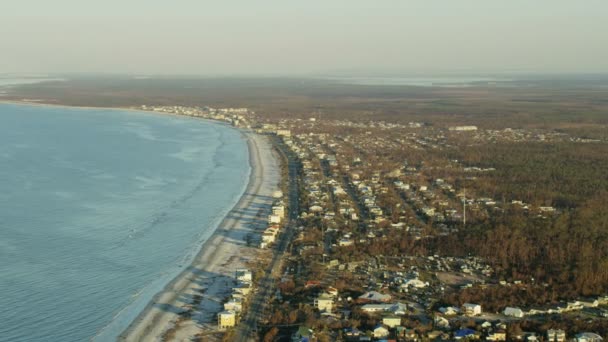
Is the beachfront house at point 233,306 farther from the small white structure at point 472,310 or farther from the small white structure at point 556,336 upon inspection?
the small white structure at point 556,336

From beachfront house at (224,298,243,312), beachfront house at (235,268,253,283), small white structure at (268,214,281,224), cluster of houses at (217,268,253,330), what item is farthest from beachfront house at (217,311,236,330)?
small white structure at (268,214,281,224)

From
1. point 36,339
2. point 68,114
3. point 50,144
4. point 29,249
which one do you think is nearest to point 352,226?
point 29,249

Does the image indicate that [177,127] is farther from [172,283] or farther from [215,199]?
[172,283]

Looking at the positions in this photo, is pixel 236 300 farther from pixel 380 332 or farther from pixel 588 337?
pixel 588 337

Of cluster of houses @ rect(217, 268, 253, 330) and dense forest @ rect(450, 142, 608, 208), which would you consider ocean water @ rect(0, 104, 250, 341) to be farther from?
dense forest @ rect(450, 142, 608, 208)

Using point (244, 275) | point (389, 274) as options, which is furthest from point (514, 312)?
point (244, 275)

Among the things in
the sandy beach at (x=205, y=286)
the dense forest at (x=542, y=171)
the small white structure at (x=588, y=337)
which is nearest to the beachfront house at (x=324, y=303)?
the sandy beach at (x=205, y=286)
